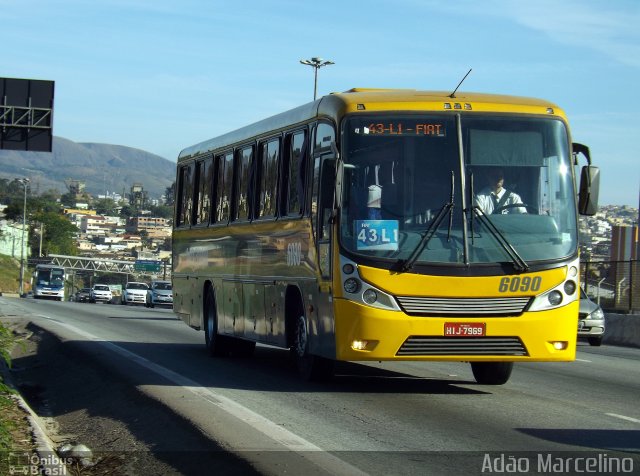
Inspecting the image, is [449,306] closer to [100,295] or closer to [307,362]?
[307,362]

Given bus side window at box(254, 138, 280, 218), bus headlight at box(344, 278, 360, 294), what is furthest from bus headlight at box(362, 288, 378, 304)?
bus side window at box(254, 138, 280, 218)

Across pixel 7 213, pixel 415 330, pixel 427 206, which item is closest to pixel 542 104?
pixel 427 206

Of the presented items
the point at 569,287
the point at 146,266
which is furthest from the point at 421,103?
the point at 146,266

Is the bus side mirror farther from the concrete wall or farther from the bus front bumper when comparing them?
the concrete wall

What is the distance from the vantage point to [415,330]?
12594mm

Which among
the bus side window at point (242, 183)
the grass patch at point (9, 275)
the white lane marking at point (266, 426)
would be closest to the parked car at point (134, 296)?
the grass patch at point (9, 275)

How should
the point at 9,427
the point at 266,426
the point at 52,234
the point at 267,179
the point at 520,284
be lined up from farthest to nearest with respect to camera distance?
1. the point at 52,234
2. the point at 267,179
3. the point at 520,284
4. the point at 9,427
5. the point at 266,426

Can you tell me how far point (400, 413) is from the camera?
38.8ft

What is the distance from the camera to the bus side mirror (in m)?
13.1

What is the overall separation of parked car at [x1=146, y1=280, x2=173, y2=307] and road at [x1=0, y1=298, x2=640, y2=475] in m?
49.7

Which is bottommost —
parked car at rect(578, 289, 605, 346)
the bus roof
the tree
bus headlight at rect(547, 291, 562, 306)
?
parked car at rect(578, 289, 605, 346)

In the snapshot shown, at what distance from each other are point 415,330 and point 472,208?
57.4 inches

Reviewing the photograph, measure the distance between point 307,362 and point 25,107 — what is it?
40.2 meters

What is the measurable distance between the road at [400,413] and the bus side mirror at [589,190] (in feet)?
6.98
